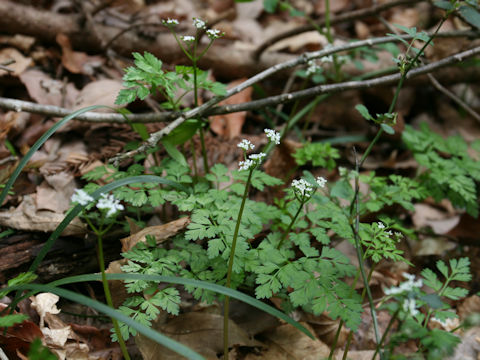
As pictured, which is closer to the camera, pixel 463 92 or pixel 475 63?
pixel 475 63

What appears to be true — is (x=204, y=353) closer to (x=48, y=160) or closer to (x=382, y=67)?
(x=48, y=160)

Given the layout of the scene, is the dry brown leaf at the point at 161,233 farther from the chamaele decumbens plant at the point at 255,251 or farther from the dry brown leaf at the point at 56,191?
the dry brown leaf at the point at 56,191

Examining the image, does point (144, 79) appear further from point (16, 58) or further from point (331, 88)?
point (16, 58)

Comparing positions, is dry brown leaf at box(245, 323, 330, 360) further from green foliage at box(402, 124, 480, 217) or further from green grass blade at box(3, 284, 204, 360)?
green foliage at box(402, 124, 480, 217)

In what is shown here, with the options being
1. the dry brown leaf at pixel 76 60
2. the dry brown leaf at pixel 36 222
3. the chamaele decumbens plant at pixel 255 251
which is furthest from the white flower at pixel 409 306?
the dry brown leaf at pixel 76 60

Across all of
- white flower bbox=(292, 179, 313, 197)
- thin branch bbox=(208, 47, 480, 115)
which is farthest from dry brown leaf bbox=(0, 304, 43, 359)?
thin branch bbox=(208, 47, 480, 115)

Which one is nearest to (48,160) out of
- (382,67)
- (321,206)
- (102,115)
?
(102,115)
